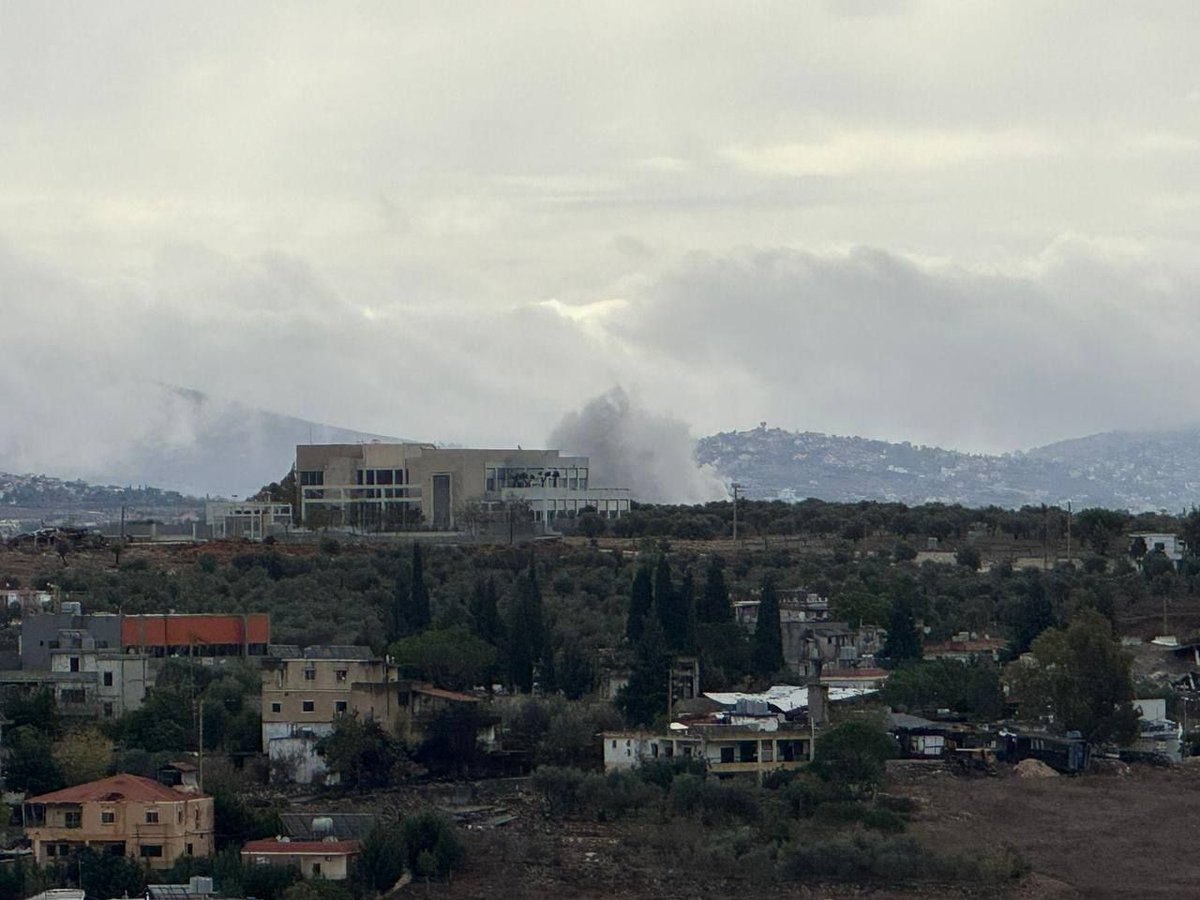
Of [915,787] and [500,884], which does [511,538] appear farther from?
[500,884]

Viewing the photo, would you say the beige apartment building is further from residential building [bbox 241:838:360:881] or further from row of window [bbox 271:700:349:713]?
residential building [bbox 241:838:360:881]

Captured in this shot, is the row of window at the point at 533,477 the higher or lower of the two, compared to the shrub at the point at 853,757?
higher

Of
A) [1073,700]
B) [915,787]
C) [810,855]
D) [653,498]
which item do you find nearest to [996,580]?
[1073,700]

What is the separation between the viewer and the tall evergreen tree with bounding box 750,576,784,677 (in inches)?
2322

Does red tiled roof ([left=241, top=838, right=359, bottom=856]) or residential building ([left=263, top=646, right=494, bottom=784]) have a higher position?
residential building ([left=263, top=646, right=494, bottom=784])

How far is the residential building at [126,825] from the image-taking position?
40812 millimetres

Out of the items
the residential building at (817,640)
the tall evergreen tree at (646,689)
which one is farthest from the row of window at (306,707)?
the residential building at (817,640)

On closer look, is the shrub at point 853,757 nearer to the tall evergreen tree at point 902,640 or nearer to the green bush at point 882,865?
the green bush at point 882,865

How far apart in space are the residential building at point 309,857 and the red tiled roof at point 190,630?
18.0 meters

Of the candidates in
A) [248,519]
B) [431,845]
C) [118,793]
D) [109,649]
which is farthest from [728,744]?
[248,519]

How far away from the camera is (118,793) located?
1633 inches

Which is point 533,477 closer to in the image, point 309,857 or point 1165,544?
point 1165,544

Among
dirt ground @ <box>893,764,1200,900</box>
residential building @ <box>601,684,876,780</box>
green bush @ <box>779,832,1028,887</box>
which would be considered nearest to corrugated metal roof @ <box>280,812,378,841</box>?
green bush @ <box>779,832,1028,887</box>

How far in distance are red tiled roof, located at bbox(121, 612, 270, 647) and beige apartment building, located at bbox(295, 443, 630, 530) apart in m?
40.6
